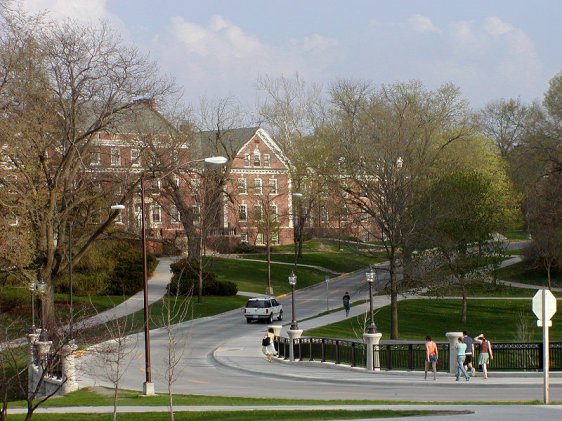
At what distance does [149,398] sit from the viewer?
1171 inches

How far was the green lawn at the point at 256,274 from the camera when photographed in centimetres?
7594

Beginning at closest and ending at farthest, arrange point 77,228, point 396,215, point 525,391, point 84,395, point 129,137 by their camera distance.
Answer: point 525,391
point 84,395
point 396,215
point 77,228
point 129,137

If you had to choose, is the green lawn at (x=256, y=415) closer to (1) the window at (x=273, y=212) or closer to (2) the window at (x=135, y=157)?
(2) the window at (x=135, y=157)

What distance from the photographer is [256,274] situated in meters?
80.0

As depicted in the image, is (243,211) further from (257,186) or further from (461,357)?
(461,357)

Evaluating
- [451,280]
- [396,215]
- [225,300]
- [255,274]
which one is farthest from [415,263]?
[255,274]

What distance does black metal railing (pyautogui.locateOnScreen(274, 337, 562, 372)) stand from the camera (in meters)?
33.7

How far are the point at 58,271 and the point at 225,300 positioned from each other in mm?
17526

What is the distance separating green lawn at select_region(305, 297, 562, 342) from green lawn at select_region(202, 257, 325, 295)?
13581 millimetres

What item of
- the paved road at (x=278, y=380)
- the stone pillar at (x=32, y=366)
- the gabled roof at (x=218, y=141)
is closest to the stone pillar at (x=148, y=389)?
the paved road at (x=278, y=380)

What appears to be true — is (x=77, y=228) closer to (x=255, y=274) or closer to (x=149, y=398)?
(x=255, y=274)

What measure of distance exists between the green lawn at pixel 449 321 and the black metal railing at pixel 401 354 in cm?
923

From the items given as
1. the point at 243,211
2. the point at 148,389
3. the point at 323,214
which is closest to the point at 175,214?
the point at 323,214

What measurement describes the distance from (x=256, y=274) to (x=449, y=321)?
23.0 metres
